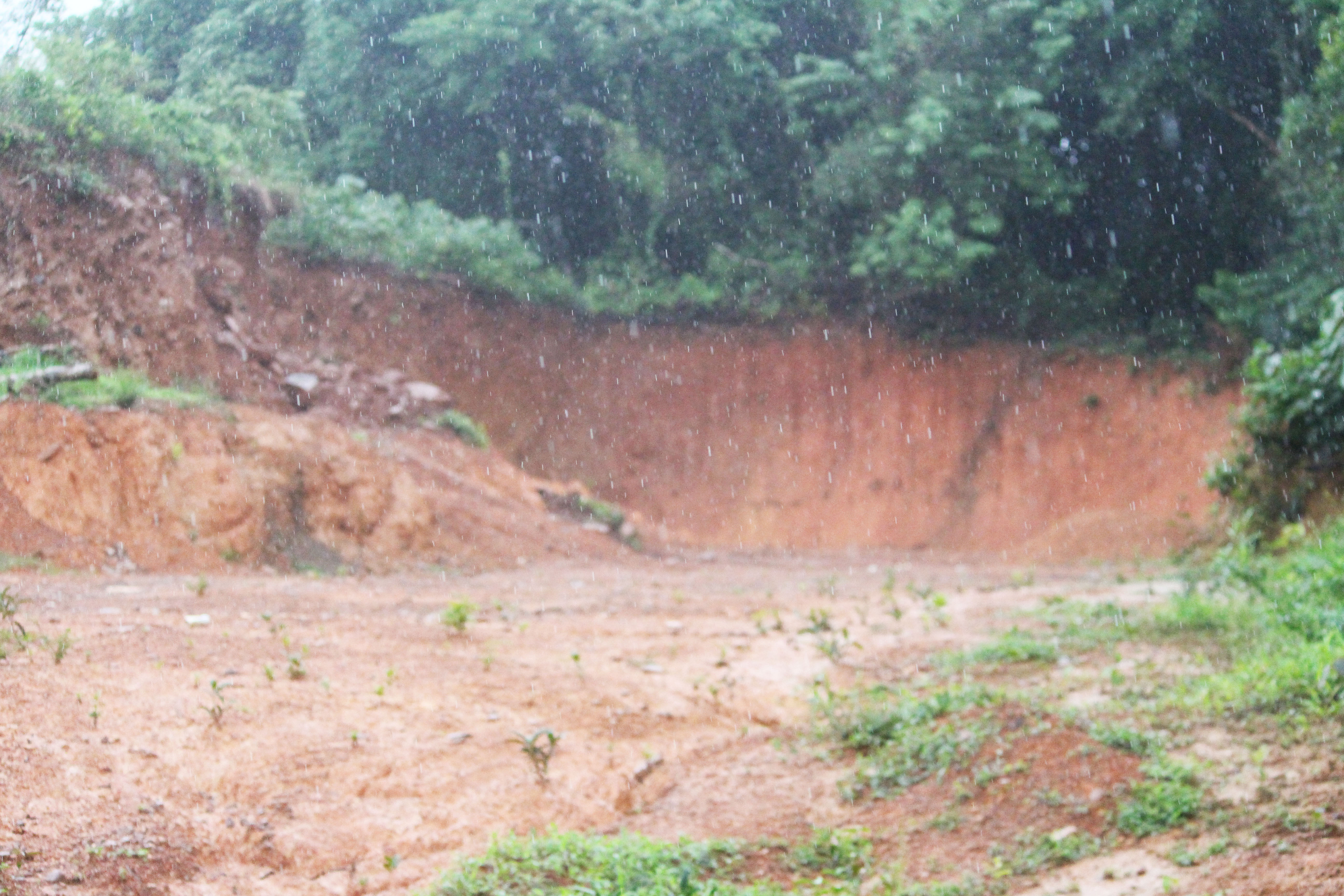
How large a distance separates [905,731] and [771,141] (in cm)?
1543

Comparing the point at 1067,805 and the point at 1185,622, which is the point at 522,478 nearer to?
the point at 1185,622

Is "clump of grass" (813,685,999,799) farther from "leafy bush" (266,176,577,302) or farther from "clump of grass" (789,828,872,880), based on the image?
"leafy bush" (266,176,577,302)

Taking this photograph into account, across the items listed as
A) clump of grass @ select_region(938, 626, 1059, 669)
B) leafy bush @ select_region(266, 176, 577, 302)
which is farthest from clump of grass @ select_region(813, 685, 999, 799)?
leafy bush @ select_region(266, 176, 577, 302)

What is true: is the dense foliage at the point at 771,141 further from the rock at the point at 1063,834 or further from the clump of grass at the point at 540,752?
the rock at the point at 1063,834

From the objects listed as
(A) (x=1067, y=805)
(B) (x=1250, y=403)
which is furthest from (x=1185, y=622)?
(B) (x=1250, y=403)

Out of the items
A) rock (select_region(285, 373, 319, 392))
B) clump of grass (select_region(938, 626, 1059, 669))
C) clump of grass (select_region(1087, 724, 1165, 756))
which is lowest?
rock (select_region(285, 373, 319, 392))

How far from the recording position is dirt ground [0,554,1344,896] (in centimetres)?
358

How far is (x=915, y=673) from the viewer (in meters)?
6.16

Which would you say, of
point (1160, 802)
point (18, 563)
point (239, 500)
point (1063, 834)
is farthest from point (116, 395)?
point (1160, 802)

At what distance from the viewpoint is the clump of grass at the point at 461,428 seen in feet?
49.6

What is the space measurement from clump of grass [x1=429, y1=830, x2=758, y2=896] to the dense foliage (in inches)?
487

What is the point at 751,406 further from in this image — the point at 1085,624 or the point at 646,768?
the point at 646,768

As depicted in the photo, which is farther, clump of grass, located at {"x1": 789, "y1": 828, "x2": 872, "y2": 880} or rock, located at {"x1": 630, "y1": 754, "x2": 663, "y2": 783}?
rock, located at {"x1": 630, "y1": 754, "x2": 663, "y2": 783}

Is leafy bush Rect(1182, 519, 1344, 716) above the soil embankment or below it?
above
